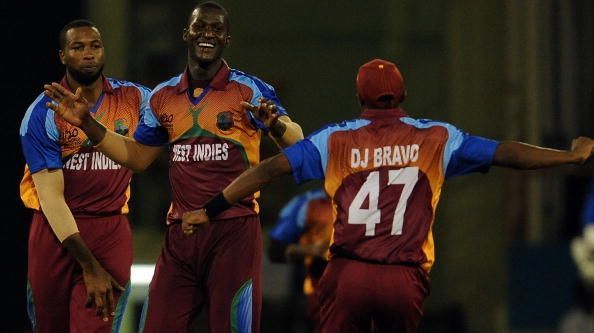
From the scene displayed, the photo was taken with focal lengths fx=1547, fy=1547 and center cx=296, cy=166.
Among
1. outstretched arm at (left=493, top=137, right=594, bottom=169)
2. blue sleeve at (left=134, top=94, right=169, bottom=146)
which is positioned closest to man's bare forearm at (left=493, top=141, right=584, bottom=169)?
outstretched arm at (left=493, top=137, right=594, bottom=169)

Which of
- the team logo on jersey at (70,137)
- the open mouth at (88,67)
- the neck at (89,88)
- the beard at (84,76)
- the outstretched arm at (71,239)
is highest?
the open mouth at (88,67)

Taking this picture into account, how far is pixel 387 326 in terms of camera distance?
7.34 metres

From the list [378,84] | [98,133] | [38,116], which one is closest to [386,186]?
[378,84]

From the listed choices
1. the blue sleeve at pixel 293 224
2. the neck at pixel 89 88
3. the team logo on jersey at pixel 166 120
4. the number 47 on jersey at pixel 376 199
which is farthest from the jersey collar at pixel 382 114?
the blue sleeve at pixel 293 224

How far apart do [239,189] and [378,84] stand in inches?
32.8

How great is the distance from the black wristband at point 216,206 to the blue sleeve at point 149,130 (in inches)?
31.7

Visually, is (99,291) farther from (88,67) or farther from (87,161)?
(88,67)

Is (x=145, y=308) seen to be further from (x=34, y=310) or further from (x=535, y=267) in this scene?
(x=535, y=267)

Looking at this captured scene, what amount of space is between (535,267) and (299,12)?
4146mm

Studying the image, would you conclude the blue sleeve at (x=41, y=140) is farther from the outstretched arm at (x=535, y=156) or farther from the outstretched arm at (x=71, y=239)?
the outstretched arm at (x=535, y=156)

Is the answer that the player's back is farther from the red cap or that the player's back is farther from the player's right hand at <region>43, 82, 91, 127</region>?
the player's right hand at <region>43, 82, 91, 127</region>

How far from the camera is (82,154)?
27.2ft

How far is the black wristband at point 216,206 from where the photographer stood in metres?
7.41

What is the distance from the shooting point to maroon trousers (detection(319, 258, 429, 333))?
7246 millimetres
